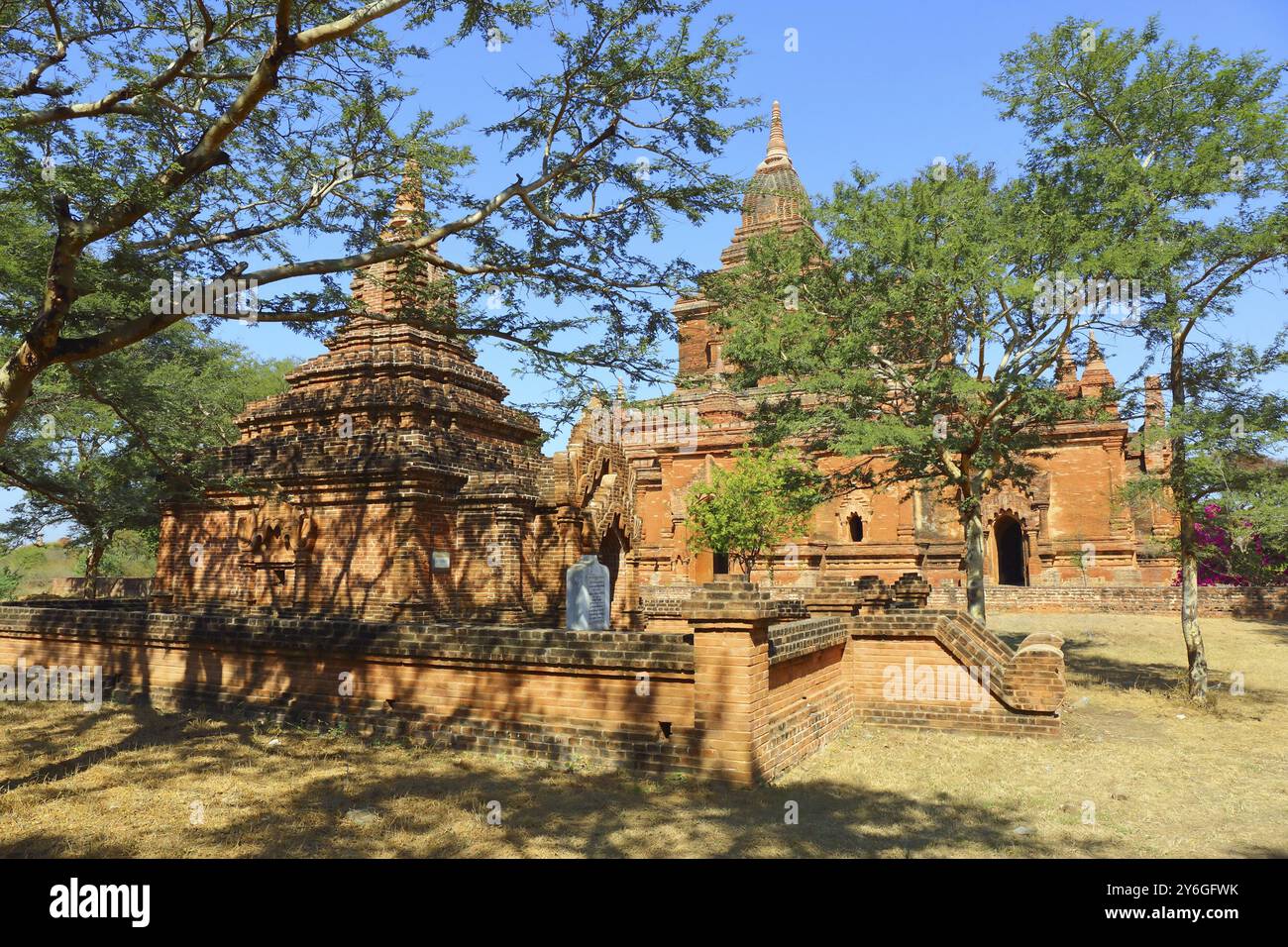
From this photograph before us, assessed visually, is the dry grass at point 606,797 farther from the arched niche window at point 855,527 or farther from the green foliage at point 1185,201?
the arched niche window at point 855,527

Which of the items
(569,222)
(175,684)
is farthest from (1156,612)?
(175,684)

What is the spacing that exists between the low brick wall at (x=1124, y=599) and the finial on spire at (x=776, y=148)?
71.5ft

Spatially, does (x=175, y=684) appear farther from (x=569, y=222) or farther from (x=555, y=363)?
(x=569, y=222)

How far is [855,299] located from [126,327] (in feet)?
34.3

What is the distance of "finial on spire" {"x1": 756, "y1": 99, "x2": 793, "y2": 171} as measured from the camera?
3653cm

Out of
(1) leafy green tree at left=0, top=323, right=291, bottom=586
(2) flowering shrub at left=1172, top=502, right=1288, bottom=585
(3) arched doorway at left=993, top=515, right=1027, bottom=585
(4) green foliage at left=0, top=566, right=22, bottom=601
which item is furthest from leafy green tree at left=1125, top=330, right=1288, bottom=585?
(4) green foliage at left=0, top=566, right=22, bottom=601

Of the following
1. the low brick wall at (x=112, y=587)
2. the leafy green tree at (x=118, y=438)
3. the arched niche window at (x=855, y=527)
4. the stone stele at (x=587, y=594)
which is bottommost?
the low brick wall at (x=112, y=587)

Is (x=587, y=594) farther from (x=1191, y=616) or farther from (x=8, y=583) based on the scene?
(x=8, y=583)

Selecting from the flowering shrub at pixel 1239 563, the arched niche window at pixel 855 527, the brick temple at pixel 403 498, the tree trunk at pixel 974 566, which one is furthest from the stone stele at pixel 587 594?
the arched niche window at pixel 855 527

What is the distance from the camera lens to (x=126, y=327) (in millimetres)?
6801

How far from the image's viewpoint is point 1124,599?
22734mm

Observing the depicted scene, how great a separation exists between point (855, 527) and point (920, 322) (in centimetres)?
1808

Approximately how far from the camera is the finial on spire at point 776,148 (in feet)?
120

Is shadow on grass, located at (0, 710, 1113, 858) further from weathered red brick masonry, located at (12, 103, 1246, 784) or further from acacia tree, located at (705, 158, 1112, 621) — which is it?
acacia tree, located at (705, 158, 1112, 621)
